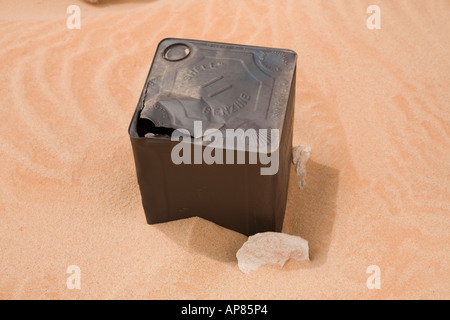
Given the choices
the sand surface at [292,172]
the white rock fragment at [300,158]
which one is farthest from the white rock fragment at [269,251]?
the white rock fragment at [300,158]

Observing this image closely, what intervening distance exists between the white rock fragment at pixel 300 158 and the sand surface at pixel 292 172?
6cm

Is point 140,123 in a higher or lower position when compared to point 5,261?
higher

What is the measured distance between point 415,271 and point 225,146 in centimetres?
120

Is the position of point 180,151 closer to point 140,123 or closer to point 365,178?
point 140,123

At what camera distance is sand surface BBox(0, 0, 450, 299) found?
312 centimetres

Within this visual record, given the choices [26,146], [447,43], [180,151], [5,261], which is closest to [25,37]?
[26,146]

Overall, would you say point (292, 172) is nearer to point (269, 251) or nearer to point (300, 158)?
point (300, 158)

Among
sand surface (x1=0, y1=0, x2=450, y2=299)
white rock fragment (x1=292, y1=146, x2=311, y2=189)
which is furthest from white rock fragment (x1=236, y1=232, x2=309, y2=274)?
white rock fragment (x1=292, y1=146, x2=311, y2=189)

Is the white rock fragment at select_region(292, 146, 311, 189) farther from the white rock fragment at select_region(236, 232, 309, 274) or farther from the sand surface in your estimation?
the white rock fragment at select_region(236, 232, 309, 274)

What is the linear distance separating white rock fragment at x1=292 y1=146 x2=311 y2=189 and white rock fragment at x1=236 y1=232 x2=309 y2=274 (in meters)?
0.60

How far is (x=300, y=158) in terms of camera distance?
3758mm

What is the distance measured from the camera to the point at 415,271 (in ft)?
10.2

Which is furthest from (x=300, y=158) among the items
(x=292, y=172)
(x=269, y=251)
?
(x=269, y=251)

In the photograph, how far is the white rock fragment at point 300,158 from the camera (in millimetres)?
3680
